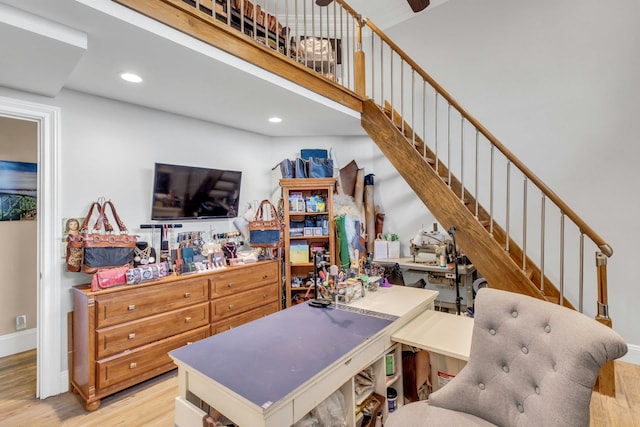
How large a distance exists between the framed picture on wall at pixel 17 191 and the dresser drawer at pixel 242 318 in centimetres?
224

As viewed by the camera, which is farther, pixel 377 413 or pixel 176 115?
pixel 176 115

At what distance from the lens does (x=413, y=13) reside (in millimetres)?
4078

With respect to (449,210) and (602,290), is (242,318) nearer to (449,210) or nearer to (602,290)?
(449,210)

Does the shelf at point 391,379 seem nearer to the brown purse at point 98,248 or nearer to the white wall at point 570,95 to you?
the brown purse at point 98,248

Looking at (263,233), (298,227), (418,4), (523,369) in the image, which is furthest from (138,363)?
(418,4)

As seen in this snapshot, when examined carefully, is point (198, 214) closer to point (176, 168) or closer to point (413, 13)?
point (176, 168)

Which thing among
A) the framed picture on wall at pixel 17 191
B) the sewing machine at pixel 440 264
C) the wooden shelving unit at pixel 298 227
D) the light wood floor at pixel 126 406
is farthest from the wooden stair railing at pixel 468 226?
the framed picture on wall at pixel 17 191

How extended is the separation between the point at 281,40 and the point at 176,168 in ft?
5.52

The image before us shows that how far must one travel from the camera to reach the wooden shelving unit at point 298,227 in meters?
3.71

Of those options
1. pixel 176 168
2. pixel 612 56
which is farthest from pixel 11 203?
pixel 612 56

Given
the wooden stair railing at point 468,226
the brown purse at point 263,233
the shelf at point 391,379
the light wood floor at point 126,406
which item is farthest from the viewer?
the brown purse at point 263,233

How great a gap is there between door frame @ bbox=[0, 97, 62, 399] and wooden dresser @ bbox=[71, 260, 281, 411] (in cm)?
13

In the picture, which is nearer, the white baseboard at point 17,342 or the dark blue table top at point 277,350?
the dark blue table top at point 277,350

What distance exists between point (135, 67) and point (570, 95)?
3.81 metres
